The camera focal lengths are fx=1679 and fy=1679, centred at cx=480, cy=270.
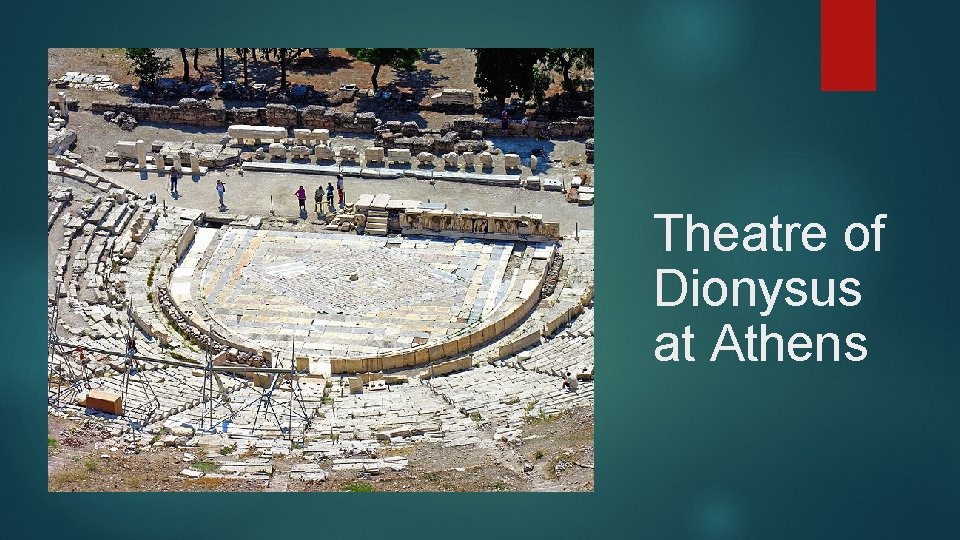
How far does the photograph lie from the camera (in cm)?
3412

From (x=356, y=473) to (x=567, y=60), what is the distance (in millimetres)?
30031

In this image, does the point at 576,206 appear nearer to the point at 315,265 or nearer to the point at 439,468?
the point at 315,265

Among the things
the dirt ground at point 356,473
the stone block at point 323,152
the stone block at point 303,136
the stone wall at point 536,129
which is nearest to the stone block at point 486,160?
the stone wall at point 536,129

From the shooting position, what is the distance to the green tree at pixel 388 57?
59875 mm

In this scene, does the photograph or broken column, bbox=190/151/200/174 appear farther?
broken column, bbox=190/151/200/174

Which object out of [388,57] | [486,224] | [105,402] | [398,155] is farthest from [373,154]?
[105,402]

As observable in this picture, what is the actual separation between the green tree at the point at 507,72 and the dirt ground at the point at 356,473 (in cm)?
2401

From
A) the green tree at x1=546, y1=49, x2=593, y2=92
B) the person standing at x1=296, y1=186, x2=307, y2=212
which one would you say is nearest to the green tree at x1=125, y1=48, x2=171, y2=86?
the person standing at x1=296, y1=186, x2=307, y2=212

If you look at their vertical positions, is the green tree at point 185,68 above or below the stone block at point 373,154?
above

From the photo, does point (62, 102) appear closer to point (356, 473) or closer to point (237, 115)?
point (237, 115)

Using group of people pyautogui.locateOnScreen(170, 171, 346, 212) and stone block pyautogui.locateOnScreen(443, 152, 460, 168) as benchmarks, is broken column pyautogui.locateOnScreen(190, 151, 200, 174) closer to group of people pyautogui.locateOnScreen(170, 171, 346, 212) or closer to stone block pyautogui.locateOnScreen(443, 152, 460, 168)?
group of people pyautogui.locateOnScreen(170, 171, 346, 212)

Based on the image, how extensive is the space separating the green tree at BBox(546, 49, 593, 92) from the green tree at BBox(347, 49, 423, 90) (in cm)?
495
